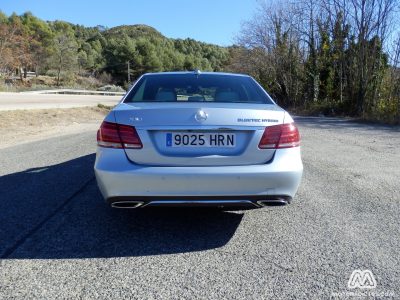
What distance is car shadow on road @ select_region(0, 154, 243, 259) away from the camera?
130 inches

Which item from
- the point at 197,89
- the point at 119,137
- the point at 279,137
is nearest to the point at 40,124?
the point at 197,89

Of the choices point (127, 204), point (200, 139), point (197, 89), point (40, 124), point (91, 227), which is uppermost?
point (197, 89)

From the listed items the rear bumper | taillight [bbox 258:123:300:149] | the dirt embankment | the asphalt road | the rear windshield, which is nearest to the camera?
the asphalt road

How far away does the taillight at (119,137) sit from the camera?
3297mm

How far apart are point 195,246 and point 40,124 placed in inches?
552

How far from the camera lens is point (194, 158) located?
3.29m

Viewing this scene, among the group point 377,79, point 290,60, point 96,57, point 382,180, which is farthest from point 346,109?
point 96,57

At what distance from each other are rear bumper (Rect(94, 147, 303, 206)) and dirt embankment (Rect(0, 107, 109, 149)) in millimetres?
7735

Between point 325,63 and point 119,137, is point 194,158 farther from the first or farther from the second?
point 325,63

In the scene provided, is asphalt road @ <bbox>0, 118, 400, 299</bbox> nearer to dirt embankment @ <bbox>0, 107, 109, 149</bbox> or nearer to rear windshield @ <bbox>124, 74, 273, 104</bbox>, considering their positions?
rear windshield @ <bbox>124, 74, 273, 104</bbox>

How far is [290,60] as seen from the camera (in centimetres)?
3123

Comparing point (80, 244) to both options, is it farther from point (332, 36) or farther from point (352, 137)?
point (332, 36)

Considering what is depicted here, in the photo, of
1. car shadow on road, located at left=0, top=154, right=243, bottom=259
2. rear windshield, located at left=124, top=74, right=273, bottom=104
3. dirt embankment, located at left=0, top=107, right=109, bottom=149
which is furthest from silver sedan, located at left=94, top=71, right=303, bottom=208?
dirt embankment, located at left=0, top=107, right=109, bottom=149

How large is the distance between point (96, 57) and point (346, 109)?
293 ft
